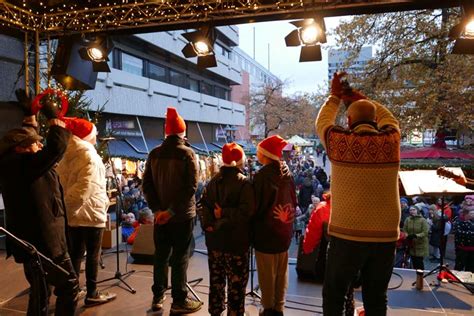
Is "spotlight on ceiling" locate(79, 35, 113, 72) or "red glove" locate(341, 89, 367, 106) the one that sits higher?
"spotlight on ceiling" locate(79, 35, 113, 72)

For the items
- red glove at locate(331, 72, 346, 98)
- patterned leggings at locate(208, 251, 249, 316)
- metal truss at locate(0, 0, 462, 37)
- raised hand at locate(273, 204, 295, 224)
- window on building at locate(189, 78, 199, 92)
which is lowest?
patterned leggings at locate(208, 251, 249, 316)

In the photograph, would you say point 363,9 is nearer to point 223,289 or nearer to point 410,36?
point 223,289

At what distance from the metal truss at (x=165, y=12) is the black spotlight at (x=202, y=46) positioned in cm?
16

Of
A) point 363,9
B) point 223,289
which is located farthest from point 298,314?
point 363,9

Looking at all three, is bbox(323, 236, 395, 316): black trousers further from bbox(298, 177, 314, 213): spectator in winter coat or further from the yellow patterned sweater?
bbox(298, 177, 314, 213): spectator in winter coat

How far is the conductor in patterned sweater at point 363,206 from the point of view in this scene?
6.86 feet

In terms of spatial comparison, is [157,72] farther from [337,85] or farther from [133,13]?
[337,85]

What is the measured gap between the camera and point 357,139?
2088mm

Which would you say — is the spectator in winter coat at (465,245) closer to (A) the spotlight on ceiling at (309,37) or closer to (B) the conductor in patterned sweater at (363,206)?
(A) the spotlight on ceiling at (309,37)

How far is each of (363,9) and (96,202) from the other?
3843mm

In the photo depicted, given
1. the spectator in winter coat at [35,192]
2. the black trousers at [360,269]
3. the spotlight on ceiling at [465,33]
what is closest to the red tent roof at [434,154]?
the spotlight on ceiling at [465,33]

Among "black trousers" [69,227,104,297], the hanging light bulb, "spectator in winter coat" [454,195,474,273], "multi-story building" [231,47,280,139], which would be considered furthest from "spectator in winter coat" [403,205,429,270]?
"multi-story building" [231,47,280,139]

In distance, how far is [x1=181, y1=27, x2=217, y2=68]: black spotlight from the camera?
16.7 ft

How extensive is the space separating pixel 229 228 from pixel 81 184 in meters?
1.40
